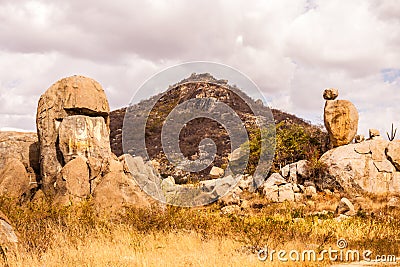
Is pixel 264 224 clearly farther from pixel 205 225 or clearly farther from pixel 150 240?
pixel 150 240

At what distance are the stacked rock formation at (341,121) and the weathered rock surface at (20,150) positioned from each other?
14.0m

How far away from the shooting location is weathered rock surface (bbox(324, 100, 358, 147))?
71.2ft

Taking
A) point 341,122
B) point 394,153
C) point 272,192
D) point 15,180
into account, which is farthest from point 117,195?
point 341,122

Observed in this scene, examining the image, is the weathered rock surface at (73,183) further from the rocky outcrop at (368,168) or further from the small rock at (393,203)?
the rocky outcrop at (368,168)

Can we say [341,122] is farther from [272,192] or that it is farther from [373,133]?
[272,192]

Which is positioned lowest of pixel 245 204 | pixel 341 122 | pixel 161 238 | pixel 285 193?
pixel 161 238

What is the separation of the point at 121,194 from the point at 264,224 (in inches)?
150

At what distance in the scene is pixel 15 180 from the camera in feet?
45.5

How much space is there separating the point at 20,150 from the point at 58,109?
2.61 m

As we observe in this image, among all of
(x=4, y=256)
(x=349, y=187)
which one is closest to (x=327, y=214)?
(x=349, y=187)

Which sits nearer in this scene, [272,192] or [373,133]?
[272,192]

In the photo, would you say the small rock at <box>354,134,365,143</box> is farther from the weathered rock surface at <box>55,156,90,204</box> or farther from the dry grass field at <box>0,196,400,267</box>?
the weathered rock surface at <box>55,156,90,204</box>

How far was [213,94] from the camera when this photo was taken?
149 feet

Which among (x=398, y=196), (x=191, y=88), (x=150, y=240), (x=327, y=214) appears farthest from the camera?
(x=191, y=88)
